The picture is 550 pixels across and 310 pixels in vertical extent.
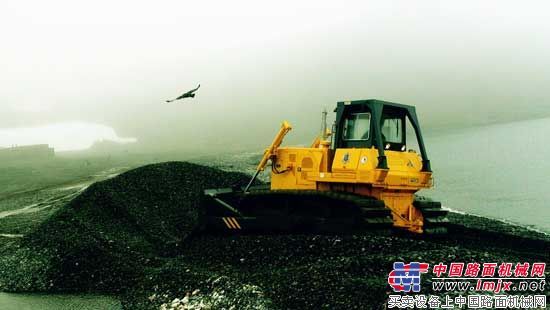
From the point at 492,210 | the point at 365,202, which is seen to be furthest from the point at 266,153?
the point at 492,210

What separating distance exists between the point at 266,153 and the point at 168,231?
18.6 ft

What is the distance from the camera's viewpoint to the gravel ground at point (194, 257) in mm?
8492

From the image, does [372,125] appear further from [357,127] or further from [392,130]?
[392,130]

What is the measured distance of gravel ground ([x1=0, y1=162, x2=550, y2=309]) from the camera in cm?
849

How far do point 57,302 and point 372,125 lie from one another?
8.43 m

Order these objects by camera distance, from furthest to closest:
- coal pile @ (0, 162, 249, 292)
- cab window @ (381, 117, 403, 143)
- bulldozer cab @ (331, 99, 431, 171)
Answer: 1. coal pile @ (0, 162, 249, 292)
2. cab window @ (381, 117, 403, 143)
3. bulldozer cab @ (331, 99, 431, 171)

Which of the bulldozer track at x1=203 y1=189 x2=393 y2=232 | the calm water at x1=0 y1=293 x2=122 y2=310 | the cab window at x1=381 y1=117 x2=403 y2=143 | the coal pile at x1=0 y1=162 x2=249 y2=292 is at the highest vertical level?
the cab window at x1=381 y1=117 x2=403 y2=143

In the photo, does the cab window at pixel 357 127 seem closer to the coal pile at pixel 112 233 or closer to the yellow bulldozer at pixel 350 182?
the yellow bulldozer at pixel 350 182

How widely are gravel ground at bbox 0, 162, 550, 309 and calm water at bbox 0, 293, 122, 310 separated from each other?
1.15 feet

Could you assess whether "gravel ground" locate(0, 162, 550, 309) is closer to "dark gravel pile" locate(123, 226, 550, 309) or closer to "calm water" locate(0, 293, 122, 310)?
"dark gravel pile" locate(123, 226, 550, 309)

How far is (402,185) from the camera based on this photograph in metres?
11.0

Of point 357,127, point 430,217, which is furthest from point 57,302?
point 430,217

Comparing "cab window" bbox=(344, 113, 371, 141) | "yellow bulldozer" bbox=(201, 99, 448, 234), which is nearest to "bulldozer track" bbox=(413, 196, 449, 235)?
"yellow bulldozer" bbox=(201, 99, 448, 234)

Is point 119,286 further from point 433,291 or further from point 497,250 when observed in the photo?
point 497,250
